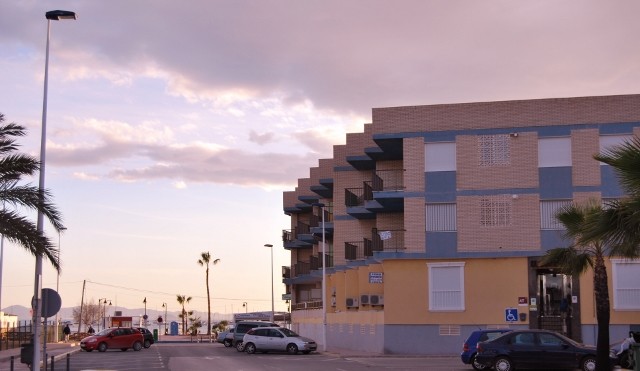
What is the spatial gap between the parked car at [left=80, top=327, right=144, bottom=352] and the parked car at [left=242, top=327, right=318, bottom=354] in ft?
29.6

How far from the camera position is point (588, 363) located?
30766 mm

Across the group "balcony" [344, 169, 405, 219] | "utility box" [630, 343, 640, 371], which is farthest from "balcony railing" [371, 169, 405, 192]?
"utility box" [630, 343, 640, 371]

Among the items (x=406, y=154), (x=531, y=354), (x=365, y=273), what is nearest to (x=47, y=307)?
(x=531, y=354)

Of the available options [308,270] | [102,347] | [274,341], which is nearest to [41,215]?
[274,341]

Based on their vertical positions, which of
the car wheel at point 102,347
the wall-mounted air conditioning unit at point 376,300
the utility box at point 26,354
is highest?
the wall-mounted air conditioning unit at point 376,300

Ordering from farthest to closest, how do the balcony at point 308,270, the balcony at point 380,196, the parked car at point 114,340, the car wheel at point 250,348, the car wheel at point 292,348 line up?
the balcony at point 308,270 < the parked car at point 114,340 < the car wheel at point 250,348 < the car wheel at point 292,348 < the balcony at point 380,196

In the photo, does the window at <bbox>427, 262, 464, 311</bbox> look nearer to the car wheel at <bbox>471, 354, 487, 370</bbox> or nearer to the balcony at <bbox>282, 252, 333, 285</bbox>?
the car wheel at <bbox>471, 354, 487, 370</bbox>

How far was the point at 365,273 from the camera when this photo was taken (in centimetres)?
5359

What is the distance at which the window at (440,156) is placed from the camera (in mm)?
46188

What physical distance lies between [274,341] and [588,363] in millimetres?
23546

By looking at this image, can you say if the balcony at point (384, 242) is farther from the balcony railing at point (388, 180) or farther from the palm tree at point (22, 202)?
the palm tree at point (22, 202)

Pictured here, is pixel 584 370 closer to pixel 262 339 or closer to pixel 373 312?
pixel 373 312

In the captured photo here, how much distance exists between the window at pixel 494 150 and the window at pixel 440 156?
1413 mm

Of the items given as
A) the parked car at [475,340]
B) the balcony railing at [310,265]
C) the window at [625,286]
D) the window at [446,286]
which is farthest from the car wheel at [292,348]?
the parked car at [475,340]
